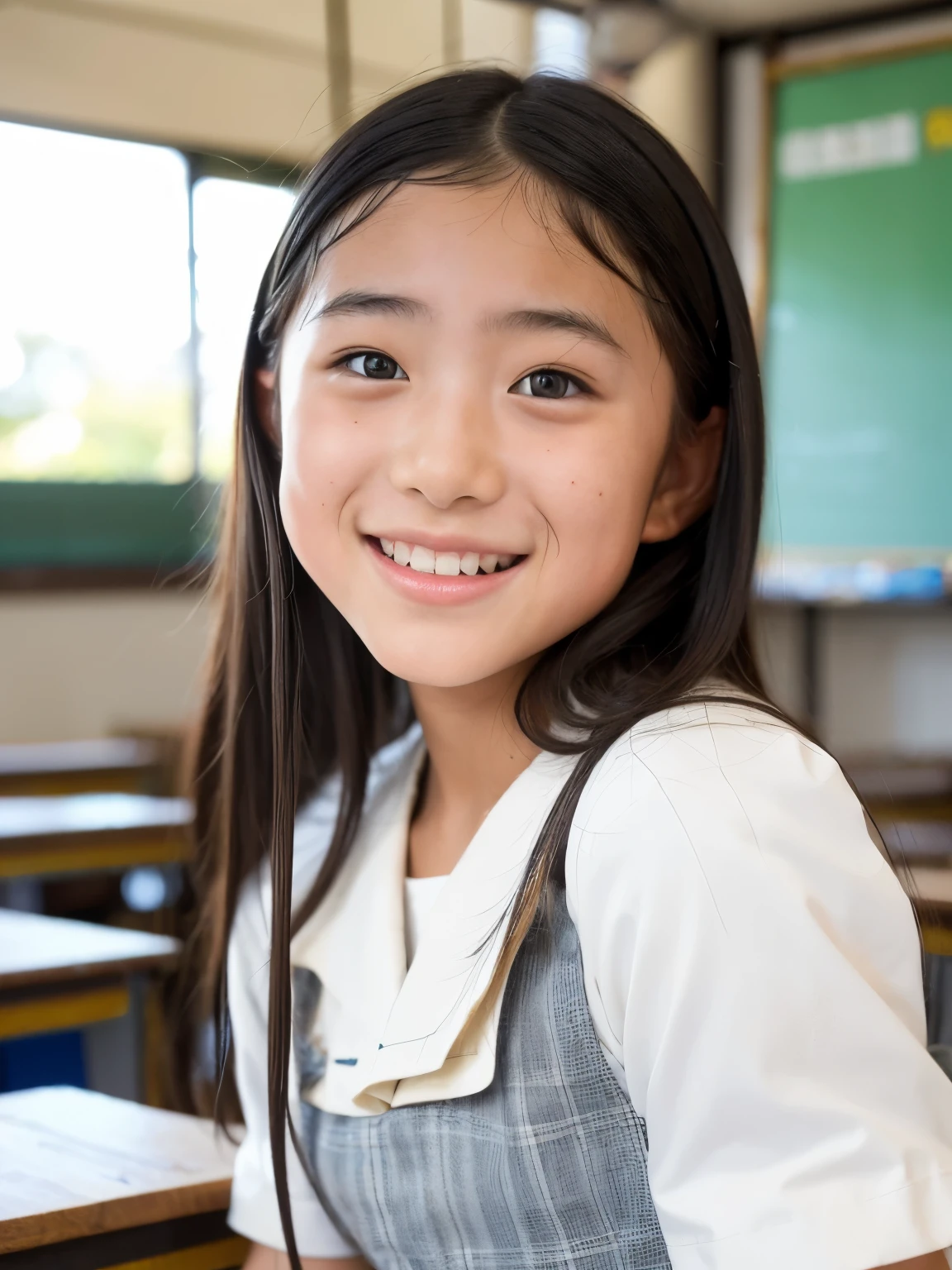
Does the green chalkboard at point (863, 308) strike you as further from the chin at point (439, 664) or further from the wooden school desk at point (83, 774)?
the chin at point (439, 664)

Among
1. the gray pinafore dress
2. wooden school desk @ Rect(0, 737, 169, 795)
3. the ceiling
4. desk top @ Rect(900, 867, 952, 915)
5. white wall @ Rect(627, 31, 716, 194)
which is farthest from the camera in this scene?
white wall @ Rect(627, 31, 716, 194)

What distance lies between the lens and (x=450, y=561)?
96cm

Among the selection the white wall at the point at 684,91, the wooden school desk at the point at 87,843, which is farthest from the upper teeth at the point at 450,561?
the white wall at the point at 684,91

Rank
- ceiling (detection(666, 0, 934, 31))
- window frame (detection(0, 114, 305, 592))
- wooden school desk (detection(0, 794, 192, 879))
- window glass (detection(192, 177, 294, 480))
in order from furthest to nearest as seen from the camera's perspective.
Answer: ceiling (detection(666, 0, 934, 31)) < window glass (detection(192, 177, 294, 480)) < window frame (detection(0, 114, 305, 592)) < wooden school desk (detection(0, 794, 192, 879))

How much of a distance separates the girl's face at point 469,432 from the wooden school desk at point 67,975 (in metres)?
0.78

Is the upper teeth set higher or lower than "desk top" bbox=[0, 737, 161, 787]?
higher

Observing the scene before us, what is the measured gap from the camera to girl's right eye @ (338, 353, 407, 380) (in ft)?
3.14

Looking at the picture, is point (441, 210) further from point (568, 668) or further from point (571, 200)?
point (568, 668)

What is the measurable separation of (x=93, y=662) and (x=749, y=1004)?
4.47 meters

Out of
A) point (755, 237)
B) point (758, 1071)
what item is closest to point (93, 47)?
point (755, 237)

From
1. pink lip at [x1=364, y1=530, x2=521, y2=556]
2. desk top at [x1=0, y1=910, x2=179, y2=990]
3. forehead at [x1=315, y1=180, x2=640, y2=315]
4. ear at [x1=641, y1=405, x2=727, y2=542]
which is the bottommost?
desk top at [x1=0, y1=910, x2=179, y2=990]

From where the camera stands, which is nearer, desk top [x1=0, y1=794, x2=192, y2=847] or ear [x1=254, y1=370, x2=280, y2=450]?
ear [x1=254, y1=370, x2=280, y2=450]

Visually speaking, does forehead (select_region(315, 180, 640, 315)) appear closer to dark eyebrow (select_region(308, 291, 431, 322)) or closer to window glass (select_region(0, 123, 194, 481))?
dark eyebrow (select_region(308, 291, 431, 322))

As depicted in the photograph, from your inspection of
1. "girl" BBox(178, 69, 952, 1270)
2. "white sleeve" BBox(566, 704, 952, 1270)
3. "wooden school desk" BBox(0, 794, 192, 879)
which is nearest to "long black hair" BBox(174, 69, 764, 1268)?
"girl" BBox(178, 69, 952, 1270)
